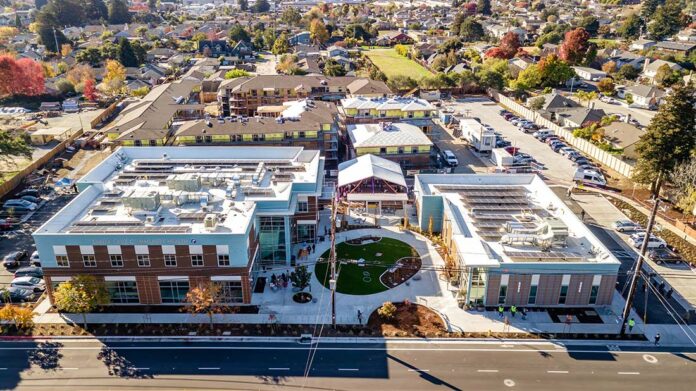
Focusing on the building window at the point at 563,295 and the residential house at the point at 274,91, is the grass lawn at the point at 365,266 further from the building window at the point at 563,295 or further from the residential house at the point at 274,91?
the residential house at the point at 274,91

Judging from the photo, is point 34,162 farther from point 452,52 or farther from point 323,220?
point 452,52

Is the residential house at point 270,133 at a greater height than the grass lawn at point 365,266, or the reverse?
the residential house at point 270,133

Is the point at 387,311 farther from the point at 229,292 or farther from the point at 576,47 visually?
the point at 576,47

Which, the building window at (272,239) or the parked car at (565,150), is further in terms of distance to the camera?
the parked car at (565,150)

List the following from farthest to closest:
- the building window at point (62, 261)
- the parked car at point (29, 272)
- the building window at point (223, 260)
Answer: the parked car at point (29, 272), the building window at point (223, 260), the building window at point (62, 261)

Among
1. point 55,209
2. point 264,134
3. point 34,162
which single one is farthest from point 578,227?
point 34,162

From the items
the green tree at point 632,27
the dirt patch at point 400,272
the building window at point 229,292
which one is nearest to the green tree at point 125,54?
the building window at point 229,292
